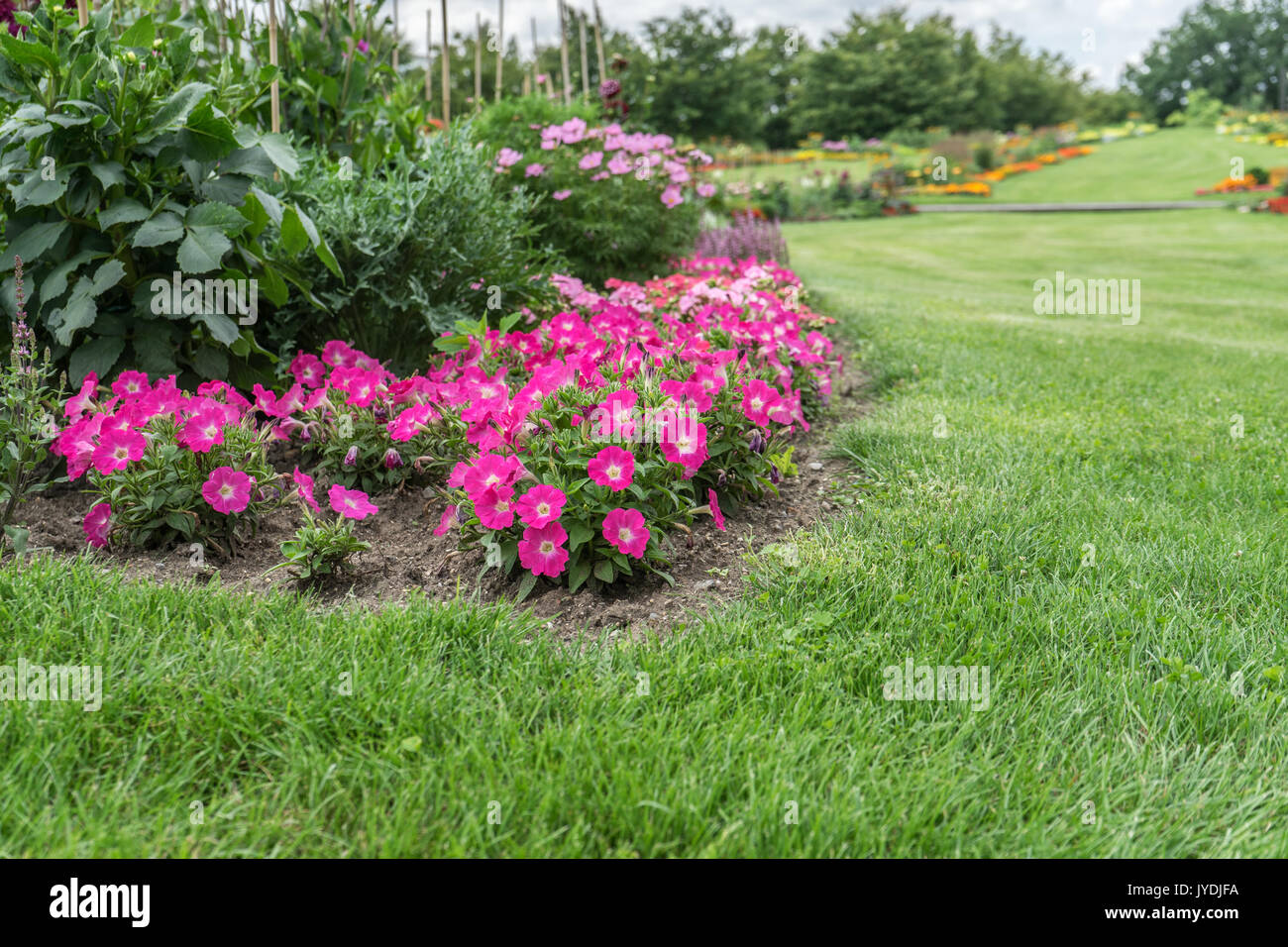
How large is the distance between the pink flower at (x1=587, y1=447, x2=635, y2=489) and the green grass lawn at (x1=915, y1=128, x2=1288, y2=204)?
2223cm

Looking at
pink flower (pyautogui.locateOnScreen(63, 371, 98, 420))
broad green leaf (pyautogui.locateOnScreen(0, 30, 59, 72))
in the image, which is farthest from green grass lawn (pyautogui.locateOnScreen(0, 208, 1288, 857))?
broad green leaf (pyautogui.locateOnScreen(0, 30, 59, 72))

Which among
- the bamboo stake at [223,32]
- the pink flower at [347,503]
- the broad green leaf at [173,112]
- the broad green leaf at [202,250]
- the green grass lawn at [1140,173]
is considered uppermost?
the green grass lawn at [1140,173]

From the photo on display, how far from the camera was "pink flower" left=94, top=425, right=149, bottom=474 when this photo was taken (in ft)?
8.07

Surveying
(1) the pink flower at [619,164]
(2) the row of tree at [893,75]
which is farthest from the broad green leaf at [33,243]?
(2) the row of tree at [893,75]

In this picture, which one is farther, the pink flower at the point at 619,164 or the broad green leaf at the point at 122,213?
the pink flower at the point at 619,164

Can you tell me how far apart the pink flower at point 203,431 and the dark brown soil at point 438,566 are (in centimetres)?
32

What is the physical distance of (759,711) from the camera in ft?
6.18

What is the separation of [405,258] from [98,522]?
1831mm

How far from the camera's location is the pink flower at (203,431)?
2537 mm

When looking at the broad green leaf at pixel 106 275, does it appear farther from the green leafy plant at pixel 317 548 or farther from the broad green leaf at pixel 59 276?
the green leafy plant at pixel 317 548

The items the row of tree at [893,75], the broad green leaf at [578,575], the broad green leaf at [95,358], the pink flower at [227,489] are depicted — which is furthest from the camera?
the row of tree at [893,75]

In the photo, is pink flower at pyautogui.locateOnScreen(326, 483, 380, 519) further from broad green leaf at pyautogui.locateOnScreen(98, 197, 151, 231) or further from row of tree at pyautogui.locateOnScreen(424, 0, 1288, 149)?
row of tree at pyautogui.locateOnScreen(424, 0, 1288, 149)
